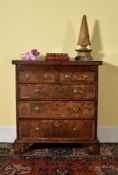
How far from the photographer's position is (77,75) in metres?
2.77

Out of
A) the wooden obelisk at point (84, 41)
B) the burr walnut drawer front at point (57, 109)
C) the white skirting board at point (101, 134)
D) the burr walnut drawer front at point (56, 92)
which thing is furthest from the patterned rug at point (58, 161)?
the wooden obelisk at point (84, 41)

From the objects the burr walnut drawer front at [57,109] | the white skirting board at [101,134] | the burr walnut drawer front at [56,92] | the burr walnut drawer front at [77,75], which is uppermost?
the burr walnut drawer front at [77,75]

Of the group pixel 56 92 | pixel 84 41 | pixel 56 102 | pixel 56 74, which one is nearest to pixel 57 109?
pixel 56 102

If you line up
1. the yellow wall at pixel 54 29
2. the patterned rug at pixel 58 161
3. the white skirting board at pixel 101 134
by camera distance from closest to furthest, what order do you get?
the patterned rug at pixel 58 161 → the yellow wall at pixel 54 29 → the white skirting board at pixel 101 134

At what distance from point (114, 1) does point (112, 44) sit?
49cm

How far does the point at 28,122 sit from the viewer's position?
2844mm

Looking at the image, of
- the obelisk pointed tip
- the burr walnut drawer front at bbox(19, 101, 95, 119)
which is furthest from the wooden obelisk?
the burr walnut drawer front at bbox(19, 101, 95, 119)

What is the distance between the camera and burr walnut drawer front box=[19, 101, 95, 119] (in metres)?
2.81

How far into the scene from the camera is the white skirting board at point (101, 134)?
332cm

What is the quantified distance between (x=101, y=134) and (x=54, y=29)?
1394 millimetres

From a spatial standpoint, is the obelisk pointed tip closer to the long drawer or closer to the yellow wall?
the yellow wall

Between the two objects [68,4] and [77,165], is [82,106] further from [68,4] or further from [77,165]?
[68,4]

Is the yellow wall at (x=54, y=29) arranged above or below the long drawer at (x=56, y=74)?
above

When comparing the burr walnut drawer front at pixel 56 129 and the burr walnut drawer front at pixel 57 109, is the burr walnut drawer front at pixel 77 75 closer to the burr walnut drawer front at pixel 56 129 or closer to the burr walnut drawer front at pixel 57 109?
the burr walnut drawer front at pixel 57 109
